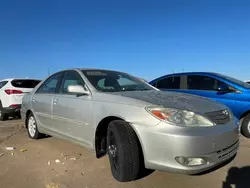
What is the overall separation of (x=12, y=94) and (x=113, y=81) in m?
5.44

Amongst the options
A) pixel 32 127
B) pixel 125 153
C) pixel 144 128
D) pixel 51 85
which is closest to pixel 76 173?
pixel 125 153

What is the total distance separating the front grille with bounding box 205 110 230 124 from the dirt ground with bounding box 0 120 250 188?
798mm

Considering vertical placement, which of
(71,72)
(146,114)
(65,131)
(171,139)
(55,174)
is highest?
(71,72)

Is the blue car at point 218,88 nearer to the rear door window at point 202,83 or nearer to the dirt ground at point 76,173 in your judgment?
the rear door window at point 202,83

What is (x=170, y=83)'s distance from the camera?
7.41m

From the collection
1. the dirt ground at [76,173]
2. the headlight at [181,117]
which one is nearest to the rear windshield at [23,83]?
the dirt ground at [76,173]

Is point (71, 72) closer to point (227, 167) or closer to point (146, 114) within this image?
point (146, 114)

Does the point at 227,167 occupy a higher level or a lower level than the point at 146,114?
lower

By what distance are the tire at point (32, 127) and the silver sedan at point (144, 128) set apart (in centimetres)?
140

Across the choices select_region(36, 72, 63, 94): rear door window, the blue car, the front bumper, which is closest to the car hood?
the front bumper

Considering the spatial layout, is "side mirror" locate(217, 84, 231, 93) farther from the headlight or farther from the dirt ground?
the headlight

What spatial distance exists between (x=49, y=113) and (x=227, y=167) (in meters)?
3.14

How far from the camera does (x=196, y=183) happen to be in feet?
10.9

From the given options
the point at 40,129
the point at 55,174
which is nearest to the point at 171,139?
the point at 55,174
